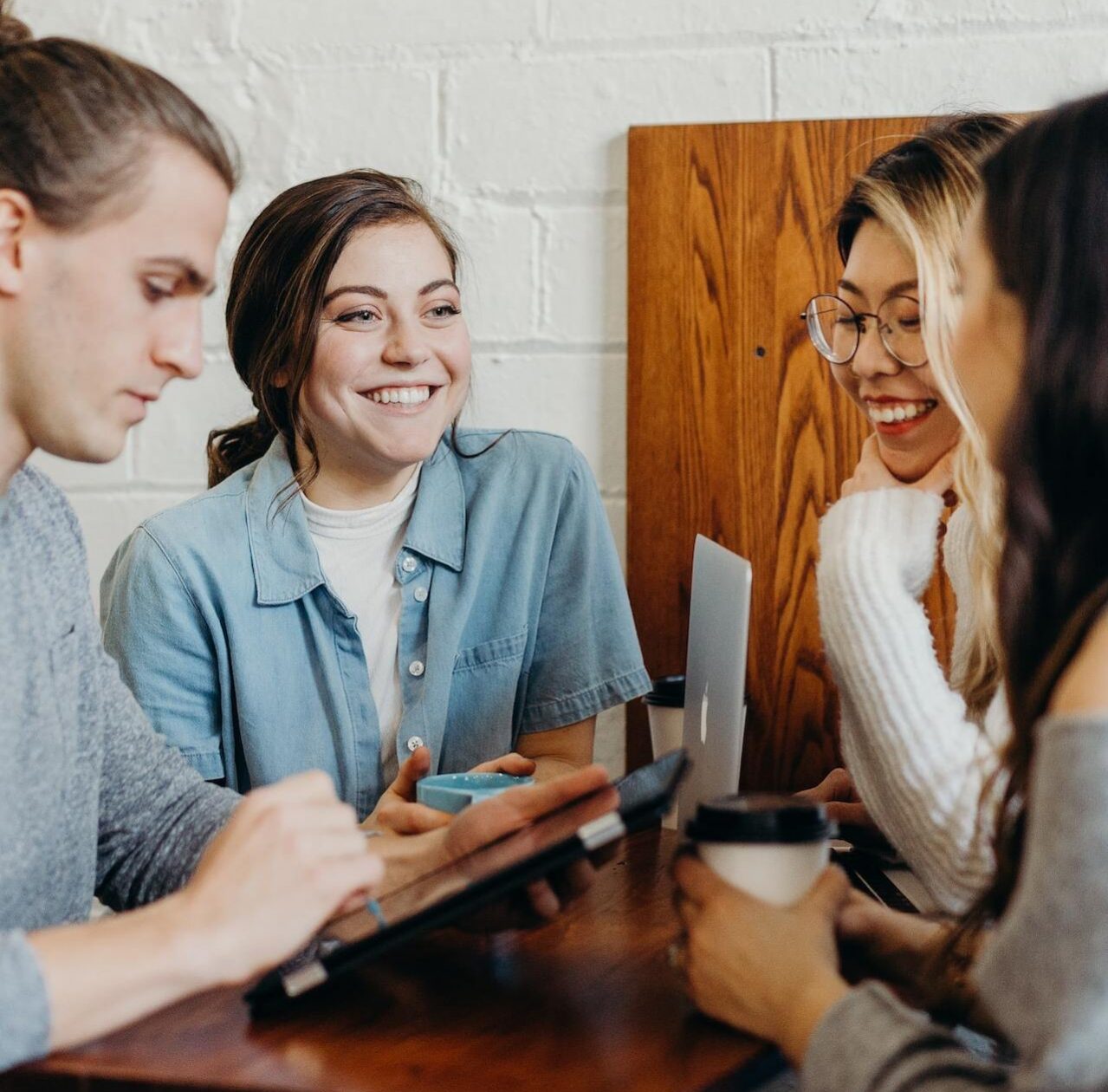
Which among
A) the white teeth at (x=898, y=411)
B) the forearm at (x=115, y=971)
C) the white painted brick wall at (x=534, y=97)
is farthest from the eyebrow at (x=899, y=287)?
the forearm at (x=115, y=971)

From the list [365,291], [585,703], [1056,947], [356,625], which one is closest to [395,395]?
[365,291]

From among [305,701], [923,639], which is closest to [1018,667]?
[923,639]

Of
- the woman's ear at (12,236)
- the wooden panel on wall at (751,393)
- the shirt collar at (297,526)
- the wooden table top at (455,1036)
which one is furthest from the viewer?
the wooden panel on wall at (751,393)

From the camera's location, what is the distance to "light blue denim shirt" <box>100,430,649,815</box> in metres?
1.41

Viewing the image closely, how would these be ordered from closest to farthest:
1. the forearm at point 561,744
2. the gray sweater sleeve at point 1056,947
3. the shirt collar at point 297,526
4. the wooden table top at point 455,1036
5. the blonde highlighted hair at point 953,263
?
the gray sweater sleeve at point 1056,947, the wooden table top at point 455,1036, the blonde highlighted hair at point 953,263, the shirt collar at point 297,526, the forearm at point 561,744

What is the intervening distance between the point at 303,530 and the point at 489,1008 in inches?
30.9

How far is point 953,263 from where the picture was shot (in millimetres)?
1258

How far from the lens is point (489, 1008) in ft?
2.52

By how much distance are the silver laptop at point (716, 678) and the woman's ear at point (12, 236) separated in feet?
1.69

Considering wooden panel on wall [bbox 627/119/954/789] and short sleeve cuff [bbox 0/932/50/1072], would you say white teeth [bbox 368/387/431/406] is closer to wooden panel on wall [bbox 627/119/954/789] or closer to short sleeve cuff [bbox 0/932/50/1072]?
wooden panel on wall [bbox 627/119/954/789]

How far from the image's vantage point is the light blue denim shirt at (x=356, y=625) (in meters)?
1.41

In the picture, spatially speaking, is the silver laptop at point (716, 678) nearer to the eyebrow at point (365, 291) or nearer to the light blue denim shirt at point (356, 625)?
the light blue denim shirt at point (356, 625)

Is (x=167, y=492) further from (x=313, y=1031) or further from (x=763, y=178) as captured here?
(x=313, y=1031)

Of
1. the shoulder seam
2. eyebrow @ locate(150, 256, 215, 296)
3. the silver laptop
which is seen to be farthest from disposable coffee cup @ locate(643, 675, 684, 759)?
eyebrow @ locate(150, 256, 215, 296)
